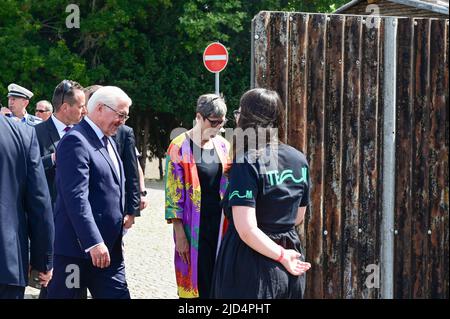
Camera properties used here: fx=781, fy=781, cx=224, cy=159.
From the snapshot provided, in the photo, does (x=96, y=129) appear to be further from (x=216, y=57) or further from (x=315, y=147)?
(x=216, y=57)

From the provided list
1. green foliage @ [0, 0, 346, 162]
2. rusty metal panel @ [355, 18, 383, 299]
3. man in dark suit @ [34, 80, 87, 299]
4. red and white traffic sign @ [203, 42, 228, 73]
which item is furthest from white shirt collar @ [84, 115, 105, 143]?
green foliage @ [0, 0, 346, 162]

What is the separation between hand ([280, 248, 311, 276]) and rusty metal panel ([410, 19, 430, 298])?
1.66m

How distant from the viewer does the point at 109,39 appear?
2447 cm

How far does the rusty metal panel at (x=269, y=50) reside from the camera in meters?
5.37

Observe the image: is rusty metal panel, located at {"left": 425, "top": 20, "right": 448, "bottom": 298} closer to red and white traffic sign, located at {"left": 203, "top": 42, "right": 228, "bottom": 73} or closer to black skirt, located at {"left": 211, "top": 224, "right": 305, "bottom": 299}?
black skirt, located at {"left": 211, "top": 224, "right": 305, "bottom": 299}

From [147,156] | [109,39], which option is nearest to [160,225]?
[109,39]

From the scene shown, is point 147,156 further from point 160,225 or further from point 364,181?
point 364,181

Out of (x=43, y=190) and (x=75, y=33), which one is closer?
(x=43, y=190)

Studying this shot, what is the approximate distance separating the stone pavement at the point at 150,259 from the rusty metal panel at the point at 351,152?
8.34 feet

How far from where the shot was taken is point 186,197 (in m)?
5.53

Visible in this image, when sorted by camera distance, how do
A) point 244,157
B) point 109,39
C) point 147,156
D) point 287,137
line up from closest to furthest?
point 244,157, point 287,137, point 109,39, point 147,156

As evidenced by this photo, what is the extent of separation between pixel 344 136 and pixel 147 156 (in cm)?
2275

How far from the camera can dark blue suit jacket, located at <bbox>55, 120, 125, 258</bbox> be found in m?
4.85

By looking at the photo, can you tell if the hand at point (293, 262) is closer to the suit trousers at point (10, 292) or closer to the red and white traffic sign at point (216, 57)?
the suit trousers at point (10, 292)
